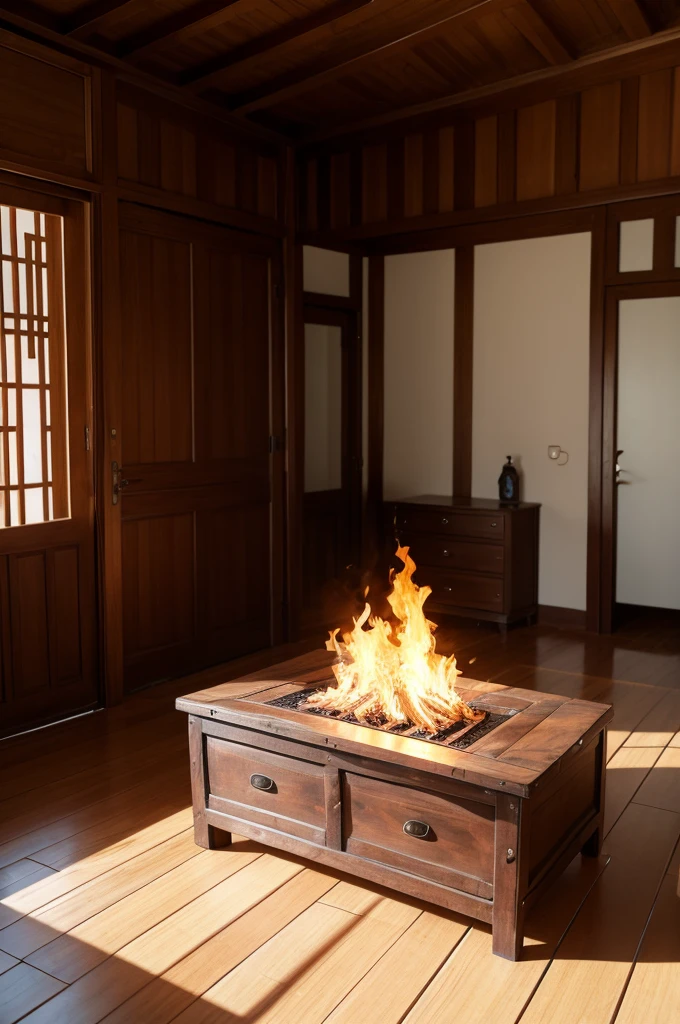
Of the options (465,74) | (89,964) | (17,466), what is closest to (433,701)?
(89,964)

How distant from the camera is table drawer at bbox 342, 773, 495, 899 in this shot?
6.90ft

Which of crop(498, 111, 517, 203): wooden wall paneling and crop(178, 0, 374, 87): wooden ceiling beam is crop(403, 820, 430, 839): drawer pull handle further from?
crop(498, 111, 517, 203): wooden wall paneling

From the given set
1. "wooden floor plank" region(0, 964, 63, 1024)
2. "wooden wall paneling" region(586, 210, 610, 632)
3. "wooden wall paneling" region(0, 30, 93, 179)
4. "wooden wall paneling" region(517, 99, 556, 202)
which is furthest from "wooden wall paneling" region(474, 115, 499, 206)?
"wooden floor plank" region(0, 964, 63, 1024)

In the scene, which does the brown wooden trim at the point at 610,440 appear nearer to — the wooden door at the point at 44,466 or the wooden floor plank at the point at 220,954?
the wooden door at the point at 44,466

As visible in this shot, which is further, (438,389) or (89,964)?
(438,389)

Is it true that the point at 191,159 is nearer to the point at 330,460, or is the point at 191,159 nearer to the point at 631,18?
the point at 631,18

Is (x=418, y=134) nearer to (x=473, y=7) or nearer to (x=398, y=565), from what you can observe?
A: (x=473, y=7)

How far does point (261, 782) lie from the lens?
246cm

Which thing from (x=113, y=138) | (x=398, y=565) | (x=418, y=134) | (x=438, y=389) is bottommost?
(x=398, y=565)

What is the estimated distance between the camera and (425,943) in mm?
2131

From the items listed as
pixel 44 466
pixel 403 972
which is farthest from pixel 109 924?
pixel 44 466

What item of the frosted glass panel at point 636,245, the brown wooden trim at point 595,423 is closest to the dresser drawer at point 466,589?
the brown wooden trim at point 595,423

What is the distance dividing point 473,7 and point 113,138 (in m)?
1.56

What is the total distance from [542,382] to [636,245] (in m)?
1.00
